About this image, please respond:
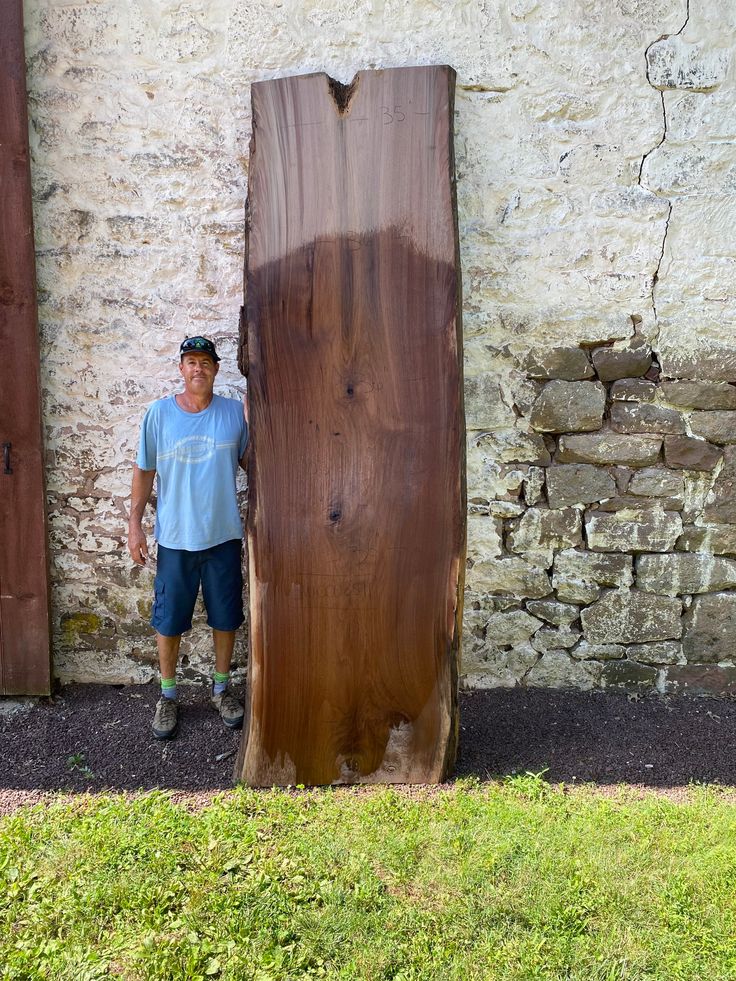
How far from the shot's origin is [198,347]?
2.99 m

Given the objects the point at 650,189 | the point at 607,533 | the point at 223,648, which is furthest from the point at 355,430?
the point at 650,189

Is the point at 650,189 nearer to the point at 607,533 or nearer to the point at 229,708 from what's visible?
the point at 607,533

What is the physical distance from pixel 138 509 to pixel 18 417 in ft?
2.33

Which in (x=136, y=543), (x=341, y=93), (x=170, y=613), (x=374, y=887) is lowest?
(x=374, y=887)

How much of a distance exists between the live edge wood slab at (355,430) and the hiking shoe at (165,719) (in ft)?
1.77

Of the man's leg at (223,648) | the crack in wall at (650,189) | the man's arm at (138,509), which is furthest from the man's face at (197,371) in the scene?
the crack in wall at (650,189)

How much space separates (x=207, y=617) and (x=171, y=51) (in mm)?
2455

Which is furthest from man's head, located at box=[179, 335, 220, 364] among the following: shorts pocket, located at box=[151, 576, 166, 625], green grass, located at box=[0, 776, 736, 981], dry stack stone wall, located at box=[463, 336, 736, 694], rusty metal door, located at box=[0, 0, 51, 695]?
green grass, located at box=[0, 776, 736, 981]

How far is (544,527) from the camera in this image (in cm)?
341

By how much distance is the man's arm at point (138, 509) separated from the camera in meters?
3.16

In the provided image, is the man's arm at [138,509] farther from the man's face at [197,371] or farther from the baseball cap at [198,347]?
the baseball cap at [198,347]

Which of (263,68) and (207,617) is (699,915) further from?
(263,68)

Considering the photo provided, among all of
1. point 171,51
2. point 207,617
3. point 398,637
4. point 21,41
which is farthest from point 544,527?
point 21,41

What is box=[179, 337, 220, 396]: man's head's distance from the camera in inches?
118
